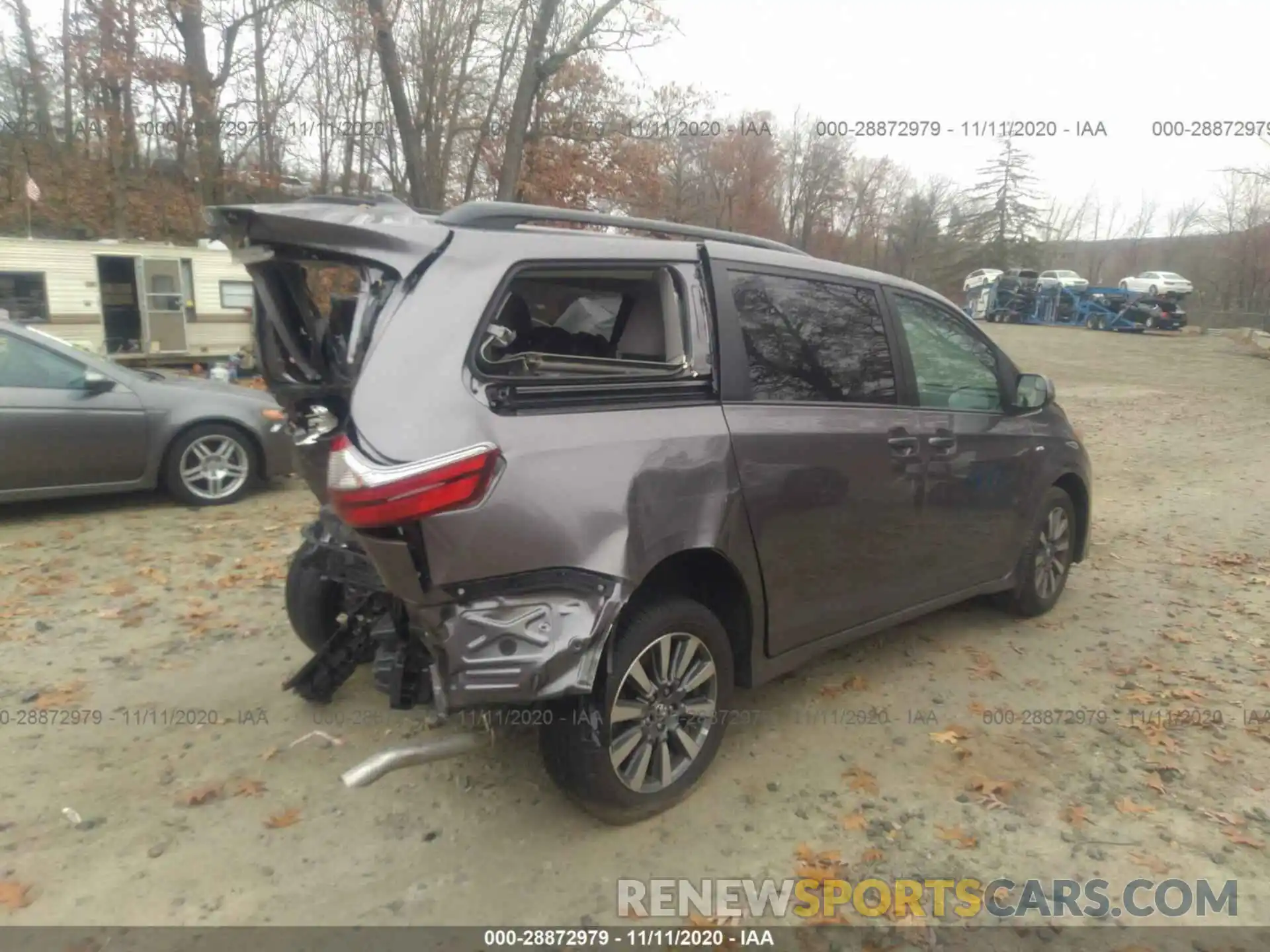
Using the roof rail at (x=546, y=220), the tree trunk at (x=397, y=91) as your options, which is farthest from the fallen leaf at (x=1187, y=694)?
the tree trunk at (x=397, y=91)

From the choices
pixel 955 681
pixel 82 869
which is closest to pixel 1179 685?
pixel 955 681

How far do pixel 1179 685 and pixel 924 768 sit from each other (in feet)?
5.77

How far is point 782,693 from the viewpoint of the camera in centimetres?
413

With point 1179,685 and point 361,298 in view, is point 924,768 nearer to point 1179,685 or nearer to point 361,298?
point 1179,685

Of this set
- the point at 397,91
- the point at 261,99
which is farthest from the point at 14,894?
the point at 261,99

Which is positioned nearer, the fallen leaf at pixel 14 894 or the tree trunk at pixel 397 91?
the fallen leaf at pixel 14 894

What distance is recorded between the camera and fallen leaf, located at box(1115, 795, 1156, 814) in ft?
10.8

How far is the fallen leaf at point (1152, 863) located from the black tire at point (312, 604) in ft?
10.6

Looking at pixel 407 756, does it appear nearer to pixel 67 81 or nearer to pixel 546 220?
pixel 546 220

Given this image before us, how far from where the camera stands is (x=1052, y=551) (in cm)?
512

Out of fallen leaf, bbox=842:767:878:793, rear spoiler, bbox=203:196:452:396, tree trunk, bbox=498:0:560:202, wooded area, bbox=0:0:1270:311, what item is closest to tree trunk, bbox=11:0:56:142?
wooded area, bbox=0:0:1270:311

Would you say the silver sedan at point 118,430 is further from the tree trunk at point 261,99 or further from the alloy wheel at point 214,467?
the tree trunk at point 261,99

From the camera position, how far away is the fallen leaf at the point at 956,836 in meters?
3.07

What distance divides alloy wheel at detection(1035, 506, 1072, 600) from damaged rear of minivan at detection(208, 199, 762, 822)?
2.51 metres
